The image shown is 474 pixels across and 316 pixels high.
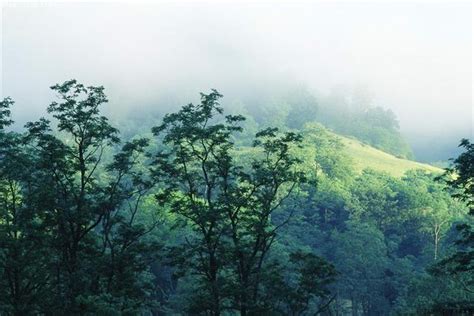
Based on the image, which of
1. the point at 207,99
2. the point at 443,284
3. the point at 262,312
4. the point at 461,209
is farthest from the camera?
the point at 461,209

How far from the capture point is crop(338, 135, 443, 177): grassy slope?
499ft

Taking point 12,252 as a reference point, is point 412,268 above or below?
above

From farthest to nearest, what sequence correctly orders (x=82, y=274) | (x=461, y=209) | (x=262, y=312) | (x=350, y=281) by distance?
(x=461, y=209)
(x=350, y=281)
(x=262, y=312)
(x=82, y=274)

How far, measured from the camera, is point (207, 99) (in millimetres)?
33750

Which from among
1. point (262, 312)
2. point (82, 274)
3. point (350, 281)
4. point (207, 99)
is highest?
point (207, 99)

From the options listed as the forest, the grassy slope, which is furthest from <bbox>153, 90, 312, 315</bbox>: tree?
the grassy slope

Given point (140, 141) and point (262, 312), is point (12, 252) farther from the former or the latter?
point (262, 312)

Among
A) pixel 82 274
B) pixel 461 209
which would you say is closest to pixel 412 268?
pixel 461 209

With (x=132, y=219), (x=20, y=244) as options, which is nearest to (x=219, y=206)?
(x=132, y=219)

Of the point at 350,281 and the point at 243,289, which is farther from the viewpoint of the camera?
the point at 350,281

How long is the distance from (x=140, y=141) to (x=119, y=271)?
24.9 feet

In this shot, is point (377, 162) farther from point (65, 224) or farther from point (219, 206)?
point (65, 224)

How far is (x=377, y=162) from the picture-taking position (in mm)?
159250

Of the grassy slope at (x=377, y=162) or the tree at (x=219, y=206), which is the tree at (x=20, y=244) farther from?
the grassy slope at (x=377, y=162)
